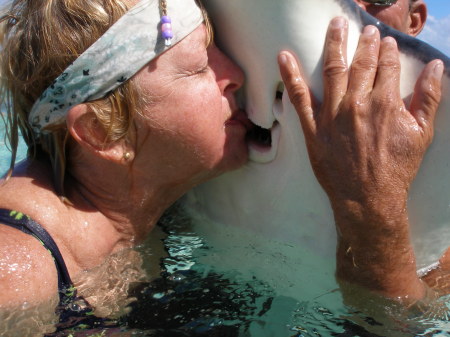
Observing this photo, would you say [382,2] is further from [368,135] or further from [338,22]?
[368,135]

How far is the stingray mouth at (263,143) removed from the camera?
178 cm

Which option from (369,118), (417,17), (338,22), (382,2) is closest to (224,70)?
(338,22)

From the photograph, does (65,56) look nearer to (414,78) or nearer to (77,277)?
(77,277)

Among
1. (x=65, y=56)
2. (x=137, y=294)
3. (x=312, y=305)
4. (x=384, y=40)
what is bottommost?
(x=137, y=294)

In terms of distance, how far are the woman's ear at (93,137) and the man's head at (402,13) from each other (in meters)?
1.69

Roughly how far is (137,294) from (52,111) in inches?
29.9

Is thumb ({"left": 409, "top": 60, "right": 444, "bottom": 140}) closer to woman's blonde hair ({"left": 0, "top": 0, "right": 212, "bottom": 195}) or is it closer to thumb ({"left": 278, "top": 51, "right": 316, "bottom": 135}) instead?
thumb ({"left": 278, "top": 51, "right": 316, "bottom": 135})

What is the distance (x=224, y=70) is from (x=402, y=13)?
1.90 meters

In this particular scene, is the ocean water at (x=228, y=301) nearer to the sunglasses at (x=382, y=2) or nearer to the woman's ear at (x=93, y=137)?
the woman's ear at (x=93, y=137)

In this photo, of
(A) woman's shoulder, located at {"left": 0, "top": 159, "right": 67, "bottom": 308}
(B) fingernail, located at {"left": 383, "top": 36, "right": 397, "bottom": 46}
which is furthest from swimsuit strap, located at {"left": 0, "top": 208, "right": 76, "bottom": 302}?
(B) fingernail, located at {"left": 383, "top": 36, "right": 397, "bottom": 46}

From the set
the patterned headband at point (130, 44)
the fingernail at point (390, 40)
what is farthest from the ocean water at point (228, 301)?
the fingernail at point (390, 40)

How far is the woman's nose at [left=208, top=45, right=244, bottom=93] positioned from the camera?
5.76 ft

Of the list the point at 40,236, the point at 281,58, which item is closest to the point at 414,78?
the point at 281,58

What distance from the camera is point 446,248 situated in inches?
65.7
